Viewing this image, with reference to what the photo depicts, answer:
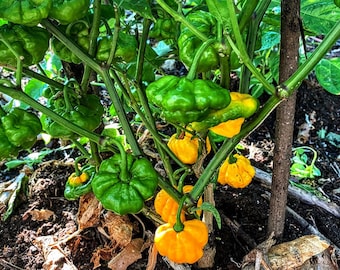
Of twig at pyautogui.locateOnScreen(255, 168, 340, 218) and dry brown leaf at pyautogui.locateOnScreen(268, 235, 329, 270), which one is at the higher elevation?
dry brown leaf at pyautogui.locateOnScreen(268, 235, 329, 270)

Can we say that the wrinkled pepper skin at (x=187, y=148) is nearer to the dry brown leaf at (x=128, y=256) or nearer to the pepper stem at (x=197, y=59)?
the dry brown leaf at (x=128, y=256)

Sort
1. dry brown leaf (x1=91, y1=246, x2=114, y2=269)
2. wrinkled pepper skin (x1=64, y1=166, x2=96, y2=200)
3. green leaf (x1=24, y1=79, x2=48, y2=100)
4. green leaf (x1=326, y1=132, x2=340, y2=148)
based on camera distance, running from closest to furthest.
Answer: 1. wrinkled pepper skin (x1=64, y1=166, x2=96, y2=200)
2. dry brown leaf (x1=91, y1=246, x2=114, y2=269)
3. green leaf (x1=24, y1=79, x2=48, y2=100)
4. green leaf (x1=326, y1=132, x2=340, y2=148)

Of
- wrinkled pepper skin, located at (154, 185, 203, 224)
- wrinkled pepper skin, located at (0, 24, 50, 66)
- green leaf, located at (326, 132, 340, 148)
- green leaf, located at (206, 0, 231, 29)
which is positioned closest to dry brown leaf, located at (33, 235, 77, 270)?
wrinkled pepper skin, located at (154, 185, 203, 224)

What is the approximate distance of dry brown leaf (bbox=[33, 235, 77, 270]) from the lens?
1287mm

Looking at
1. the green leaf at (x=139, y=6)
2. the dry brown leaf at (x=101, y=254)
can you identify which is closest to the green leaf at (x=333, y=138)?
the dry brown leaf at (x=101, y=254)

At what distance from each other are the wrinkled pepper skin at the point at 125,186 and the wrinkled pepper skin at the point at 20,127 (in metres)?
0.14

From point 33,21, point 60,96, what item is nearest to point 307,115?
point 60,96

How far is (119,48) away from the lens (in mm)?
931

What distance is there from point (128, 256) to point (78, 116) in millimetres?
474

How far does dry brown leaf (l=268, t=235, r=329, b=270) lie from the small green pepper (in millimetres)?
370

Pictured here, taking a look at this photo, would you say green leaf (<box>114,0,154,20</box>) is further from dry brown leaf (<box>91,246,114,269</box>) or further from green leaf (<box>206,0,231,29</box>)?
dry brown leaf (<box>91,246,114,269</box>)

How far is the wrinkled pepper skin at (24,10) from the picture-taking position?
758 mm

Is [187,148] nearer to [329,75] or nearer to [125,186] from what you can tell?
[125,186]

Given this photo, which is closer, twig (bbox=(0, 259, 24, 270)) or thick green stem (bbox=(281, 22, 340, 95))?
thick green stem (bbox=(281, 22, 340, 95))
